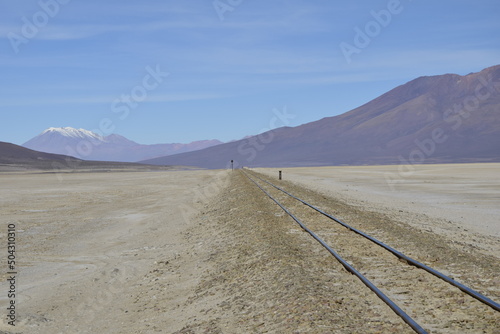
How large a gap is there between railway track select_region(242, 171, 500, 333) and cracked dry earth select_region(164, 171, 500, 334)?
0.7 inches

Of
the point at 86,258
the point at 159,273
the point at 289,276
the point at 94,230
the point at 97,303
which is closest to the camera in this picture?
the point at 289,276

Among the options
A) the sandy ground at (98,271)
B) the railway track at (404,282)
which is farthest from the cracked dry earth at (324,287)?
the sandy ground at (98,271)

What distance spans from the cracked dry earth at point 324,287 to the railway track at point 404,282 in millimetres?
17

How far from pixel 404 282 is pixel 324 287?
4.55 ft

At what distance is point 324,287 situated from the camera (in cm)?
852

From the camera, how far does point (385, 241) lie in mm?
13227

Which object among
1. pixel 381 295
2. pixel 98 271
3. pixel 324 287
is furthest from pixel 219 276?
pixel 381 295

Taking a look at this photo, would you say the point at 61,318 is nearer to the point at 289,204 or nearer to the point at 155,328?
the point at 155,328

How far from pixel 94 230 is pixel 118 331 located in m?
12.3

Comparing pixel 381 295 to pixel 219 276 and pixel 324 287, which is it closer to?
pixel 324 287

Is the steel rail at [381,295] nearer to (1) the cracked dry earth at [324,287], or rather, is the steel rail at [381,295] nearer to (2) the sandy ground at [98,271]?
(1) the cracked dry earth at [324,287]

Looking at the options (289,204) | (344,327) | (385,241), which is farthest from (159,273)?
(289,204)

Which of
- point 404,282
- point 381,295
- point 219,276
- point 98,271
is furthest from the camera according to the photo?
point 98,271

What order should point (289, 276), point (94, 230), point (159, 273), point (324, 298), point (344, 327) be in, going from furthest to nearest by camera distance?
point (94, 230), point (159, 273), point (289, 276), point (324, 298), point (344, 327)
